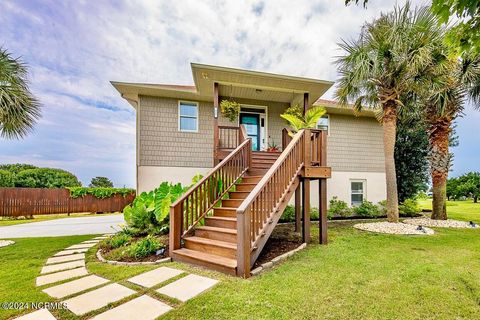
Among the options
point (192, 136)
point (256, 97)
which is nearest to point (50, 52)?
point (192, 136)

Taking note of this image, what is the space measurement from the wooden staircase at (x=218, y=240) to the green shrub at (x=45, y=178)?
1904 centimetres

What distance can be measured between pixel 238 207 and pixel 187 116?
19.7 ft

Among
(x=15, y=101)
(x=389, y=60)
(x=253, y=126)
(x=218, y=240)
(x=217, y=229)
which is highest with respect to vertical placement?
(x=389, y=60)

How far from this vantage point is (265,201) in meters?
4.20

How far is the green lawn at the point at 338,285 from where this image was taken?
8.36 ft

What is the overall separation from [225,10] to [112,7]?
4.02 metres

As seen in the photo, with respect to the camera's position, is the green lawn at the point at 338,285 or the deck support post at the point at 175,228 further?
the deck support post at the point at 175,228

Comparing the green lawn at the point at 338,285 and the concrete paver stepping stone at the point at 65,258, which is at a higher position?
the green lawn at the point at 338,285

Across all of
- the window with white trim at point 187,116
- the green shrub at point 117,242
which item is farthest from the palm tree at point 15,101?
the window with white trim at point 187,116

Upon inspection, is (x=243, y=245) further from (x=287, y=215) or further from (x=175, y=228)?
(x=287, y=215)

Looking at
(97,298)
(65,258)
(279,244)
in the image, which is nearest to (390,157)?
(279,244)

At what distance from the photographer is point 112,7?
7.87m

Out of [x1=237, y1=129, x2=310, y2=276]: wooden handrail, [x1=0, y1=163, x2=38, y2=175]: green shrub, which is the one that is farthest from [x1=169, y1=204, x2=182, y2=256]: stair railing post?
[x1=0, y1=163, x2=38, y2=175]: green shrub

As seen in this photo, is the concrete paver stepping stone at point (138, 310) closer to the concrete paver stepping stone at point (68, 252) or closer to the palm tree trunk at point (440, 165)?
the concrete paver stepping stone at point (68, 252)
